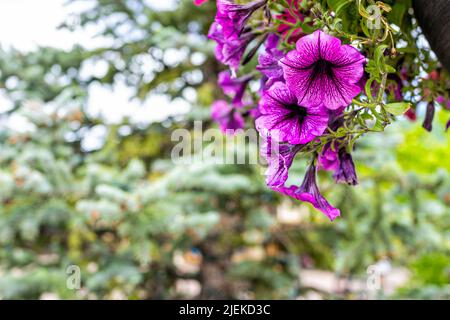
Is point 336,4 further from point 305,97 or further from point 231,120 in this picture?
point 231,120

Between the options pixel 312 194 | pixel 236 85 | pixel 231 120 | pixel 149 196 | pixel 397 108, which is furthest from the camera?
pixel 149 196

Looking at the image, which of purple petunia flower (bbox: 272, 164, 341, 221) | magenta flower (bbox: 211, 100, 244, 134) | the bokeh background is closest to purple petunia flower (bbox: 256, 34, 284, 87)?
purple petunia flower (bbox: 272, 164, 341, 221)

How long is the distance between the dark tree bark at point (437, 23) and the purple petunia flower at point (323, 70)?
15cm

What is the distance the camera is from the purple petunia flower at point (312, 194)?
0.58m

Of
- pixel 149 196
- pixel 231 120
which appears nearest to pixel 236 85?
pixel 231 120

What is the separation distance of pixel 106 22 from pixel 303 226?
220 centimetres

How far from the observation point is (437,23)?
569mm

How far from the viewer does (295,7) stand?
0.64 meters

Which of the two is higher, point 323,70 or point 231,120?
point 231,120

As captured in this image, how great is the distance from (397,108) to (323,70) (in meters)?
0.10

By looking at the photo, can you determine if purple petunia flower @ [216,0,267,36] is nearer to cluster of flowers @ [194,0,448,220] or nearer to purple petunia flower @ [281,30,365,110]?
cluster of flowers @ [194,0,448,220]

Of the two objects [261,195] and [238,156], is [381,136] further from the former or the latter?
[238,156]
